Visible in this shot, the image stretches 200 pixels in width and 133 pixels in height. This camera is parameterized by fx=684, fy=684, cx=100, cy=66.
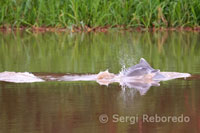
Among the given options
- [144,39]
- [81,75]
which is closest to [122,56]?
[81,75]

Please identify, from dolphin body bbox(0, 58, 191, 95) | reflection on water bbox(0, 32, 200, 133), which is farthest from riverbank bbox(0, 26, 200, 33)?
dolphin body bbox(0, 58, 191, 95)

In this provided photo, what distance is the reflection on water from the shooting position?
555cm

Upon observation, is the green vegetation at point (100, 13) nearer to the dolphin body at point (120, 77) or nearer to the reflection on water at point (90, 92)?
the reflection on water at point (90, 92)

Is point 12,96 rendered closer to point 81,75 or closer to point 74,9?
point 81,75

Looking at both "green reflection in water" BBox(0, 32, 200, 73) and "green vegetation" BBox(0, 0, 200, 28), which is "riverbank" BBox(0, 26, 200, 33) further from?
"green reflection in water" BBox(0, 32, 200, 73)

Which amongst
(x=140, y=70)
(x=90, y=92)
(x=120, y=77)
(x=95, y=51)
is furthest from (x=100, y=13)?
(x=90, y=92)

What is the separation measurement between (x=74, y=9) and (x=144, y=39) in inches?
103

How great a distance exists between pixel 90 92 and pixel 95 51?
16.1 ft

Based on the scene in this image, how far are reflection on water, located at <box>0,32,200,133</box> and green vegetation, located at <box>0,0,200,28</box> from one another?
9.62ft

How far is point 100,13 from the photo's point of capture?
658 inches

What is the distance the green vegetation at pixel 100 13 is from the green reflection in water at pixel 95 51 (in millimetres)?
633

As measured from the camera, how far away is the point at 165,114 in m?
5.93

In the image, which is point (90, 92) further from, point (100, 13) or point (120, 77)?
point (100, 13)

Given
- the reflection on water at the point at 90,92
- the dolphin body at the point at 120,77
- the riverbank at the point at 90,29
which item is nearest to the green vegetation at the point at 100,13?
the riverbank at the point at 90,29
